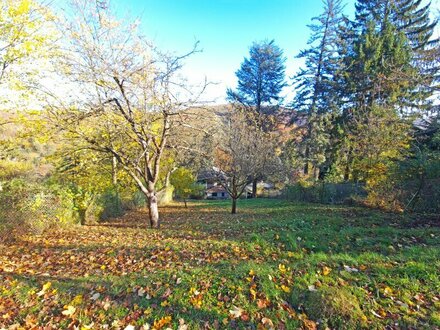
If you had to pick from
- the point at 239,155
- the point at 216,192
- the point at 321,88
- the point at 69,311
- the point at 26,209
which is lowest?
the point at 216,192

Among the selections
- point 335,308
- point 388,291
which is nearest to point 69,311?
point 335,308

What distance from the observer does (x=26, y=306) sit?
3.04 meters

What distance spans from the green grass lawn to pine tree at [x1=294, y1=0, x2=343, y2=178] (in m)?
15.8

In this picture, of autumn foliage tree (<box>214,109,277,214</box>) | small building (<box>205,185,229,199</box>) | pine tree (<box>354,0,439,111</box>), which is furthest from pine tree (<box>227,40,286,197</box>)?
small building (<box>205,185,229,199</box>)

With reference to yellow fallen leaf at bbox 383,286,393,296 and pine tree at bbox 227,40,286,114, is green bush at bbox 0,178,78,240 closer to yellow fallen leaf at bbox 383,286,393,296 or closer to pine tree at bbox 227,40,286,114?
yellow fallen leaf at bbox 383,286,393,296

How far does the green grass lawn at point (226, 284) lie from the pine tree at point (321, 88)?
15797 mm

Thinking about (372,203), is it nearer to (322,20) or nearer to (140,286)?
(140,286)

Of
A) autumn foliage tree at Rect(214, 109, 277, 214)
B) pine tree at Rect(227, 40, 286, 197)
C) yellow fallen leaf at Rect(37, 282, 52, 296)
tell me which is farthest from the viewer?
pine tree at Rect(227, 40, 286, 197)

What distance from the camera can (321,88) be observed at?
68.8 ft

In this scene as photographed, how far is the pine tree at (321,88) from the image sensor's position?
65.9 ft

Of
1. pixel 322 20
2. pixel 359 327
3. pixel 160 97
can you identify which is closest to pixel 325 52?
pixel 322 20

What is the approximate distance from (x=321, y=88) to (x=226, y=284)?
21.7m

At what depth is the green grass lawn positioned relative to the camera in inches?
108

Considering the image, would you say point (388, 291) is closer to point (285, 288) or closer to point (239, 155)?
point (285, 288)
